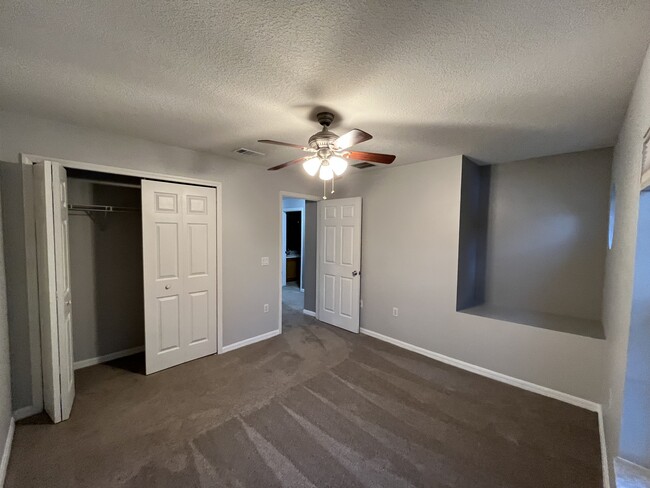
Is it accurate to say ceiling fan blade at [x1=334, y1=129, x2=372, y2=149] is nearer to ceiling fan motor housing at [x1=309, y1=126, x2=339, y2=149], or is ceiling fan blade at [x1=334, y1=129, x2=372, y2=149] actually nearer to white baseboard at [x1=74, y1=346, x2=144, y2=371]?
ceiling fan motor housing at [x1=309, y1=126, x2=339, y2=149]

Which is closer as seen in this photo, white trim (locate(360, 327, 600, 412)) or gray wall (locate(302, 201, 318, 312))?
white trim (locate(360, 327, 600, 412))

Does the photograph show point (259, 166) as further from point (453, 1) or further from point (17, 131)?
point (453, 1)

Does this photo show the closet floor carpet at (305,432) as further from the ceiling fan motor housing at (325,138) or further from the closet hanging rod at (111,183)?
the ceiling fan motor housing at (325,138)

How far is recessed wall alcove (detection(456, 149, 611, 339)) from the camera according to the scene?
2969mm

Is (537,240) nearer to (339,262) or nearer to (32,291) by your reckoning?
(339,262)

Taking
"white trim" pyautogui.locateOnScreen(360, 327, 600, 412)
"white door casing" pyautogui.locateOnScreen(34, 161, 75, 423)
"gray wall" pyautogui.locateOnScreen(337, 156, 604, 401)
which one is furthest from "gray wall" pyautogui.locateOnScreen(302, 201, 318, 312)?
"white door casing" pyautogui.locateOnScreen(34, 161, 75, 423)

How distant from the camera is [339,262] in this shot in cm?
431

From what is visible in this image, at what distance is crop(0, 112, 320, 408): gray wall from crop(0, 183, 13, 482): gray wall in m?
0.17

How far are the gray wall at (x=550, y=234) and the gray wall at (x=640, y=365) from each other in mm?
2198

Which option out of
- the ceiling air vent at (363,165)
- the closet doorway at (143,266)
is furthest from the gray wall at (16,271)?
the ceiling air vent at (363,165)

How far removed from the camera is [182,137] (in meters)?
2.68

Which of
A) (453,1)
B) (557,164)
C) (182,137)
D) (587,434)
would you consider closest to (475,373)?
(587,434)

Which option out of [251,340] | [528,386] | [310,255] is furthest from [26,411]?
[528,386]

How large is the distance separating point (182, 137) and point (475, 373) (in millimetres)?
3904
